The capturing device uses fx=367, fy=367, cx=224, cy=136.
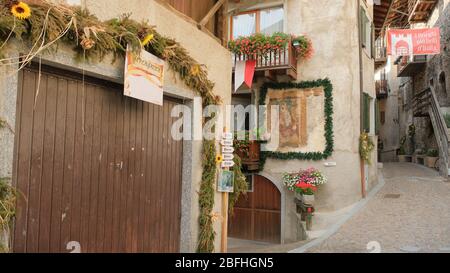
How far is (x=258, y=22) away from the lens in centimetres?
1210

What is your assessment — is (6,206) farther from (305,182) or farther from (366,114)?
(366,114)

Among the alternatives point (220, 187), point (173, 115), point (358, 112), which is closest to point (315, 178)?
point (358, 112)

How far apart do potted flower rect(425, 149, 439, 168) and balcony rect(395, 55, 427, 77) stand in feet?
16.6

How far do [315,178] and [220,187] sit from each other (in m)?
5.61

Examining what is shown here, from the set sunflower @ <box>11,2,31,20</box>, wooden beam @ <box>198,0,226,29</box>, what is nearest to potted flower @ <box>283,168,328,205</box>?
wooden beam @ <box>198,0,226,29</box>

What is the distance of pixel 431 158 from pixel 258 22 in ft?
32.4

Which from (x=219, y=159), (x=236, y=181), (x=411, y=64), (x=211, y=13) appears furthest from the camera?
(x=411, y=64)

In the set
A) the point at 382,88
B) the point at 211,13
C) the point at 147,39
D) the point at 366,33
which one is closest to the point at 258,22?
the point at 366,33

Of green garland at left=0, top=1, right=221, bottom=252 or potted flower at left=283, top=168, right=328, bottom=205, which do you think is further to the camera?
potted flower at left=283, top=168, right=328, bottom=205

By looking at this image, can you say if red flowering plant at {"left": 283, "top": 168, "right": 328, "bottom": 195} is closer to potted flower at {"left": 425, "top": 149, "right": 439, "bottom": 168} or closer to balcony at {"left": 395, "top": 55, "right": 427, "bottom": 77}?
potted flower at {"left": 425, "top": 149, "right": 439, "bottom": 168}

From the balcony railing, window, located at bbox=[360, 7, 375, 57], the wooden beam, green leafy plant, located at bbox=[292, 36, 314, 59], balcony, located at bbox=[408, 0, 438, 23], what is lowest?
the wooden beam

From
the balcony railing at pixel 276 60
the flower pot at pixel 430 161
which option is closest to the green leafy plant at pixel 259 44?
the balcony railing at pixel 276 60

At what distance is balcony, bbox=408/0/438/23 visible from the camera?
18.3m

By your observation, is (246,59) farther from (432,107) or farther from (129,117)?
(432,107)
